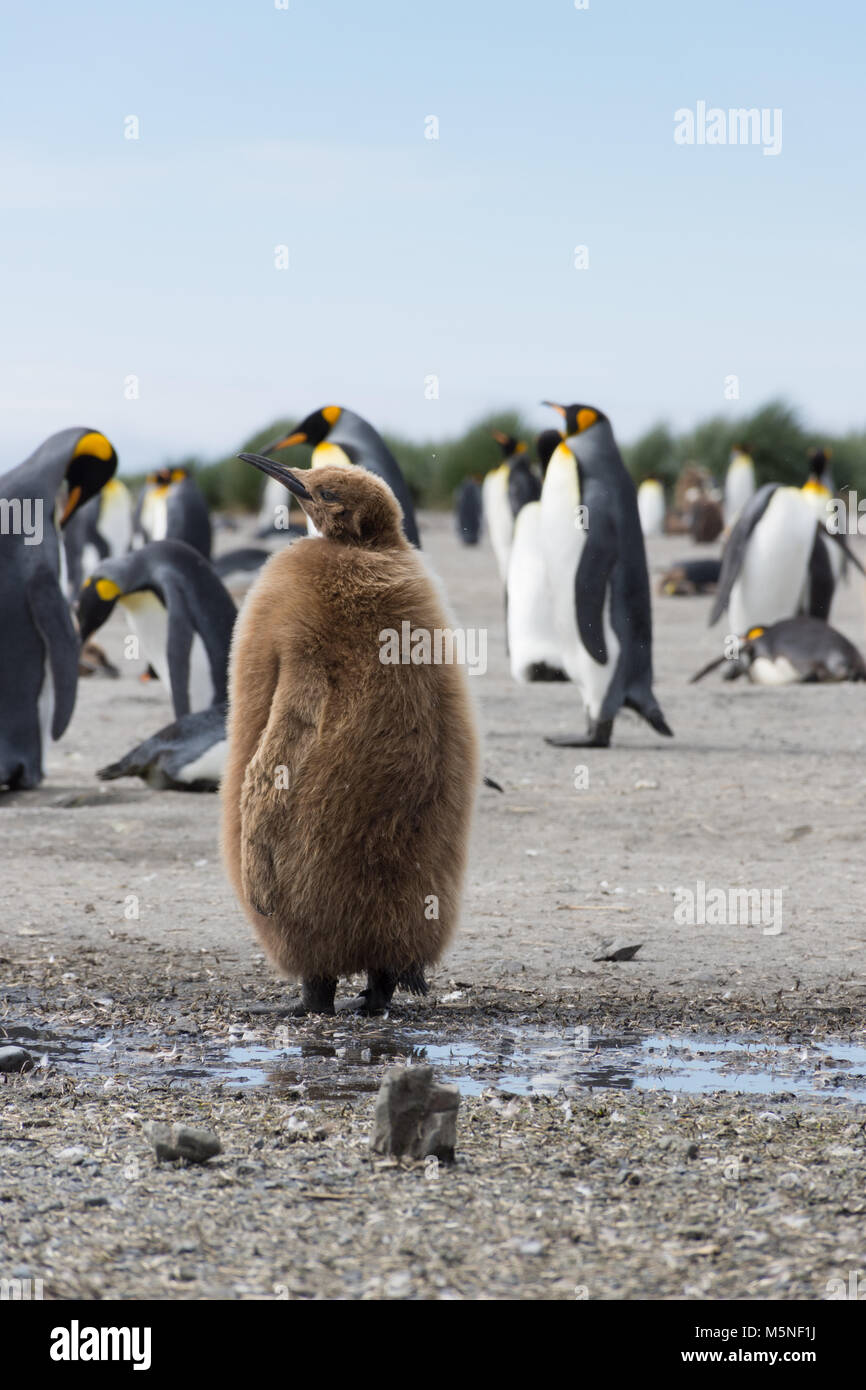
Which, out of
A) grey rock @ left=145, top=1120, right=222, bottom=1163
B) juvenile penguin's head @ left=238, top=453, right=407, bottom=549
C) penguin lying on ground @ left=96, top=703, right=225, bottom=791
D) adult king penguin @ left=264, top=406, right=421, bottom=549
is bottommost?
penguin lying on ground @ left=96, top=703, right=225, bottom=791

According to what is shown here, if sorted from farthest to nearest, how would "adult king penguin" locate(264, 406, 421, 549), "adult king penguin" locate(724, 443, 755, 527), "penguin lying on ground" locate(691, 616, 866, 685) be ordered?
"adult king penguin" locate(724, 443, 755, 527), "penguin lying on ground" locate(691, 616, 866, 685), "adult king penguin" locate(264, 406, 421, 549)

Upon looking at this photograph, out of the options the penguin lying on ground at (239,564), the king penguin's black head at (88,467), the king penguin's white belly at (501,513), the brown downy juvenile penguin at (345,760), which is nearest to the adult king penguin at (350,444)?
the king penguin's black head at (88,467)

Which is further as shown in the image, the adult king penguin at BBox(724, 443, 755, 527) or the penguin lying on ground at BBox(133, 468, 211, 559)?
the adult king penguin at BBox(724, 443, 755, 527)

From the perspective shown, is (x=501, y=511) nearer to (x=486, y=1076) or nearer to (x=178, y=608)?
(x=178, y=608)

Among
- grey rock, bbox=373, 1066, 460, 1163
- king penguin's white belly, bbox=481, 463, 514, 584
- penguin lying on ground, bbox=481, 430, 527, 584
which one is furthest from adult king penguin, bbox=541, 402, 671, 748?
king penguin's white belly, bbox=481, 463, 514, 584

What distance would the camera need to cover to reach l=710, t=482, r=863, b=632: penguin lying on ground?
12984 millimetres

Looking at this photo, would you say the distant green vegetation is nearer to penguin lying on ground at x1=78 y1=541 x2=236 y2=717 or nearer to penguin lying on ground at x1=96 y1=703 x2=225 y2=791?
penguin lying on ground at x1=78 y1=541 x2=236 y2=717

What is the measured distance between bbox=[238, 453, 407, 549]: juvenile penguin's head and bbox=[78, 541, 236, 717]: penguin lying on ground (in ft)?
14.2

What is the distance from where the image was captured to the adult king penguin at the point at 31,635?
286 inches

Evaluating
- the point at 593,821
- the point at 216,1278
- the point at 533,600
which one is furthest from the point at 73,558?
the point at 216,1278

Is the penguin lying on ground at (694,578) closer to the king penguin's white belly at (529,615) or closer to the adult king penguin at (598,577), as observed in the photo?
the king penguin's white belly at (529,615)

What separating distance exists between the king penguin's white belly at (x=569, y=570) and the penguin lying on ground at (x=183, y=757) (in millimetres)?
2179

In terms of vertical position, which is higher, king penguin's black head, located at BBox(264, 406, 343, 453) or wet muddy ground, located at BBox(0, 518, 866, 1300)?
king penguin's black head, located at BBox(264, 406, 343, 453)

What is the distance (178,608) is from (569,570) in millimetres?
2187
